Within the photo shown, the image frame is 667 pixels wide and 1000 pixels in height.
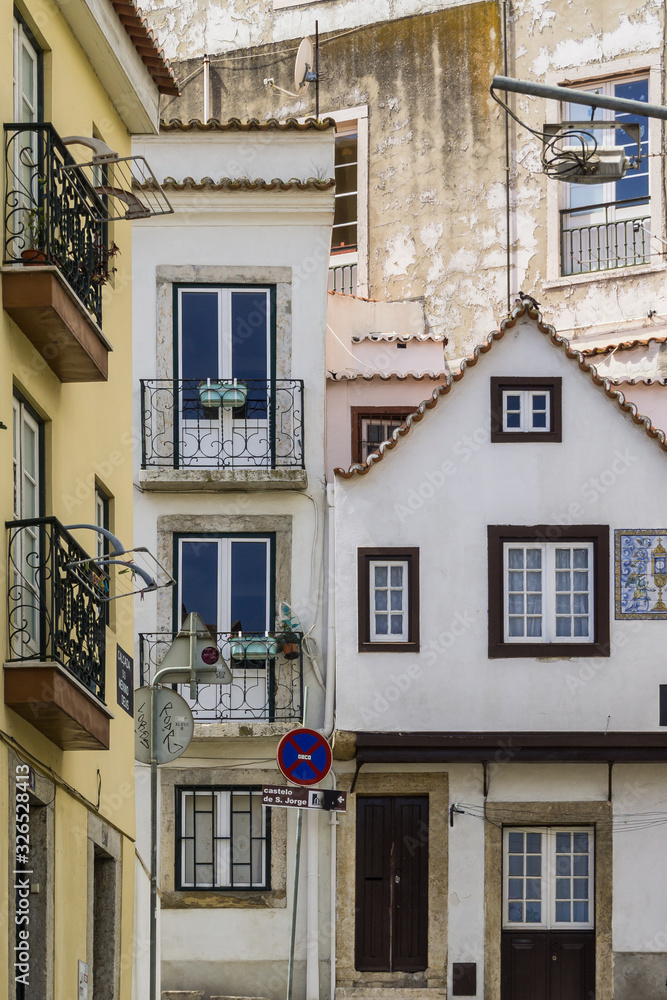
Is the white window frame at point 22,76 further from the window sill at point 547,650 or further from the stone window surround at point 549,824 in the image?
the stone window surround at point 549,824

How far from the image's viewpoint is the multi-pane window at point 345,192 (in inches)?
1355

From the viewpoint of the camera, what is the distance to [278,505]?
2759cm

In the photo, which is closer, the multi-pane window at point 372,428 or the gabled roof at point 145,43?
the gabled roof at point 145,43

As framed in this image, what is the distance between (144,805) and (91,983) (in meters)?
9.52

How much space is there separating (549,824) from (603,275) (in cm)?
919

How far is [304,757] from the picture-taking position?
68.6 feet

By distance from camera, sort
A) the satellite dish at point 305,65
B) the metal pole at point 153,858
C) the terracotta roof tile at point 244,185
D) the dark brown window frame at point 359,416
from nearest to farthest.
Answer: the metal pole at point 153,858
the terracotta roof tile at point 244,185
the dark brown window frame at point 359,416
the satellite dish at point 305,65

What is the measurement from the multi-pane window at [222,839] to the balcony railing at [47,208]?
1167 cm

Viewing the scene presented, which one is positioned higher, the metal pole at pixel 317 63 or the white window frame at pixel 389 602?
the metal pole at pixel 317 63

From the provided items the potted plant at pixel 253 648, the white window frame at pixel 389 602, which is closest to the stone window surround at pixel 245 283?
the white window frame at pixel 389 602

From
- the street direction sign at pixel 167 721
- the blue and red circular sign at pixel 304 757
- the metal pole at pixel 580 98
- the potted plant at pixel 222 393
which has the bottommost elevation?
the blue and red circular sign at pixel 304 757

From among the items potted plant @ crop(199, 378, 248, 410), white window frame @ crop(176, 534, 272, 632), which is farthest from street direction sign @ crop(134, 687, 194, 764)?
potted plant @ crop(199, 378, 248, 410)

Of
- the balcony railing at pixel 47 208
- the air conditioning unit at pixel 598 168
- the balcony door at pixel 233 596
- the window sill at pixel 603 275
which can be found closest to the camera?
the balcony railing at pixel 47 208

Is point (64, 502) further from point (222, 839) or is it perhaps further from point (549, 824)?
point (549, 824)
